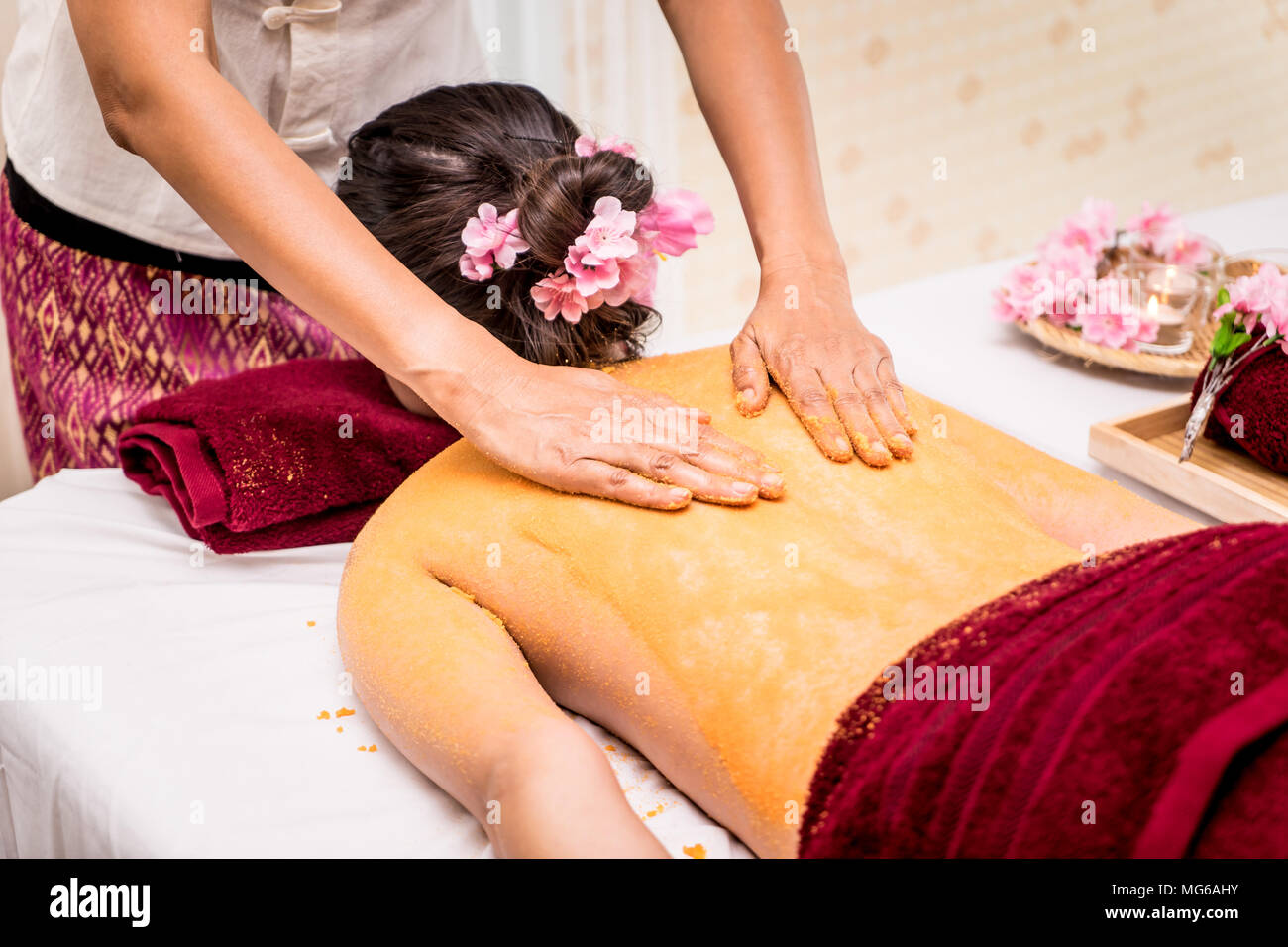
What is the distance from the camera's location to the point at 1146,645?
0.75m

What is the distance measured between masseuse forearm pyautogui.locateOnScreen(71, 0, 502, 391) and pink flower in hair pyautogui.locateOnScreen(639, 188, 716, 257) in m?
0.22

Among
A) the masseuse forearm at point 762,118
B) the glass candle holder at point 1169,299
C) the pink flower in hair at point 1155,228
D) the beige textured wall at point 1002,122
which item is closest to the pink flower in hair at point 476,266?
the masseuse forearm at point 762,118

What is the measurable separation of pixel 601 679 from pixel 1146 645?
1.43ft

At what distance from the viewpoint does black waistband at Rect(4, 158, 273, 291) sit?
1.50 metres

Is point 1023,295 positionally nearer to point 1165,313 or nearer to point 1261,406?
point 1165,313

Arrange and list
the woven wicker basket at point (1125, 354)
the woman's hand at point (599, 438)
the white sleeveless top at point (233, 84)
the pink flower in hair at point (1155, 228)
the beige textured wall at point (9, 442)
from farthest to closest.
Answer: the beige textured wall at point (9, 442), the pink flower in hair at point (1155, 228), the woven wicker basket at point (1125, 354), the white sleeveless top at point (233, 84), the woman's hand at point (599, 438)

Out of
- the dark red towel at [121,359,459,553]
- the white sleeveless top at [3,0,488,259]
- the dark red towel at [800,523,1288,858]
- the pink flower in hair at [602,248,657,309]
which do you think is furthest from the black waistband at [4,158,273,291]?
the dark red towel at [800,523,1288,858]

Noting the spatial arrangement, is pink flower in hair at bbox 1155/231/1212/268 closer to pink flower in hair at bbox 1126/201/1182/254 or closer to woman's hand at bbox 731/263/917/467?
pink flower in hair at bbox 1126/201/1182/254

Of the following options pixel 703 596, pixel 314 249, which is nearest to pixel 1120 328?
pixel 703 596

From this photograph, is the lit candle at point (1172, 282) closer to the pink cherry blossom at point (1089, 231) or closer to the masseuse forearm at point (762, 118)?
the pink cherry blossom at point (1089, 231)

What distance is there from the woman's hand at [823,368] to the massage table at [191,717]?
37 cm

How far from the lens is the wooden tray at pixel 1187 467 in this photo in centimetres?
129
